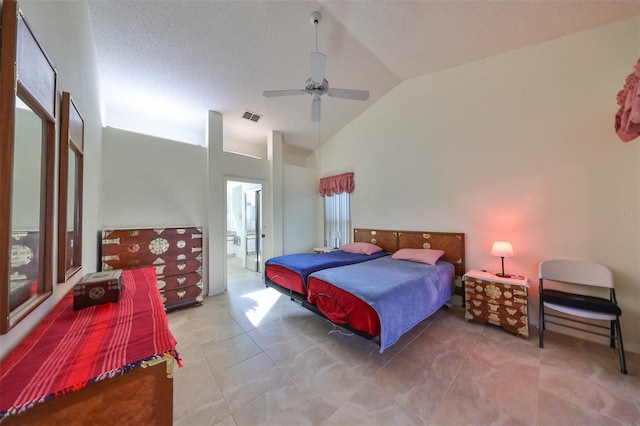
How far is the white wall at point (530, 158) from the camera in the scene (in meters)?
2.22

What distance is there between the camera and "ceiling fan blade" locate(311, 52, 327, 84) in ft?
6.88

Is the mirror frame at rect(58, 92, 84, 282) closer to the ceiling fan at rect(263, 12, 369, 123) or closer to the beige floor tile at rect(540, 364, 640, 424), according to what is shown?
the ceiling fan at rect(263, 12, 369, 123)

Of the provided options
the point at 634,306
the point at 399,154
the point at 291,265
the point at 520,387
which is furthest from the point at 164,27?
the point at 634,306

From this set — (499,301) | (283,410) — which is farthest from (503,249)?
(283,410)

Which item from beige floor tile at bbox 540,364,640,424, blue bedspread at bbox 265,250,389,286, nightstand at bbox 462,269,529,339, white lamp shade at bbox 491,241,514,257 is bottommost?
beige floor tile at bbox 540,364,640,424

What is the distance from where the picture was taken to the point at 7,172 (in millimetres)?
733

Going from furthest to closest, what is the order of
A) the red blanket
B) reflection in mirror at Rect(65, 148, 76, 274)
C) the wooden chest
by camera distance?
the wooden chest
reflection in mirror at Rect(65, 148, 76, 274)
the red blanket

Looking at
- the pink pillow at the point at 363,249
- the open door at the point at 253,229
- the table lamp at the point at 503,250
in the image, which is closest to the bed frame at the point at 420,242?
the pink pillow at the point at 363,249

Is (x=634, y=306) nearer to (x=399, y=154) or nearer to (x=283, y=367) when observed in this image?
(x=399, y=154)

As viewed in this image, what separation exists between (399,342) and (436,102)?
3.44 meters

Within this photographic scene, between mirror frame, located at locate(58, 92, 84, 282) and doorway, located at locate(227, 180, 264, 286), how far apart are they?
2.94 meters

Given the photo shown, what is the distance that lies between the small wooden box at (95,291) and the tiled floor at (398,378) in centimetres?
94

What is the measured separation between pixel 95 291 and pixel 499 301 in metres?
3.61

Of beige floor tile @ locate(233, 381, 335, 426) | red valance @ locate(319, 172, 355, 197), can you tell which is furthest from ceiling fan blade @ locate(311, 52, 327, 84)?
beige floor tile @ locate(233, 381, 335, 426)
